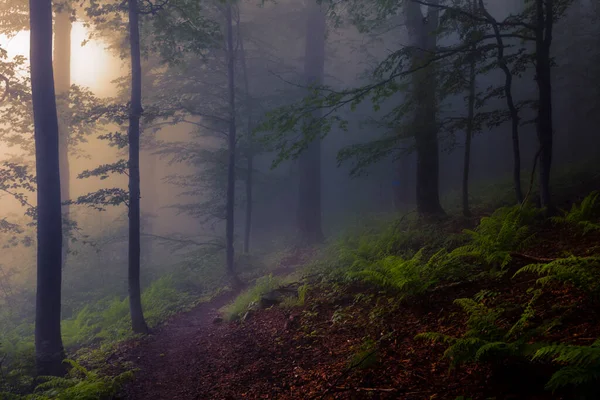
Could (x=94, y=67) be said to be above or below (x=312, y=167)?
above

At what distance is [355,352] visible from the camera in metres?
5.35

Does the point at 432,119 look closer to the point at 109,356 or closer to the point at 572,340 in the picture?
the point at 572,340

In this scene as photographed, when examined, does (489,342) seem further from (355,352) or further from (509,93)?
(509,93)

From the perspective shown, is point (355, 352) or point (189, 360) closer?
point (355, 352)

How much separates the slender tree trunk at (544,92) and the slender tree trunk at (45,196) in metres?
11.4

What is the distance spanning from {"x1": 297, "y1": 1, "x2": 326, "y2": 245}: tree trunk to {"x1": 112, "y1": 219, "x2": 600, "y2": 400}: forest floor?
11843mm

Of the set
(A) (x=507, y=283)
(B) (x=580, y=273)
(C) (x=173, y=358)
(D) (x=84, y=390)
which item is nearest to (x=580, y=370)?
(B) (x=580, y=273)

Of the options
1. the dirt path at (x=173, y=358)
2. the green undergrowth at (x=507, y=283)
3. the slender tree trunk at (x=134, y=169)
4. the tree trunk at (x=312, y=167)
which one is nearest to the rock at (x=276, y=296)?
the green undergrowth at (x=507, y=283)

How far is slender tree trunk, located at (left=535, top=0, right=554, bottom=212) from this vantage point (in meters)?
8.59

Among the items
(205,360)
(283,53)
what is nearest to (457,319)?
(205,360)

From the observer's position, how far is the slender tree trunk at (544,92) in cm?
859

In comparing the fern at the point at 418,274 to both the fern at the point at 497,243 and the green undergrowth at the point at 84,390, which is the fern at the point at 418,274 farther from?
the green undergrowth at the point at 84,390

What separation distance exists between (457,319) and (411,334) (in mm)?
651

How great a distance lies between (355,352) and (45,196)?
7.89 metres
